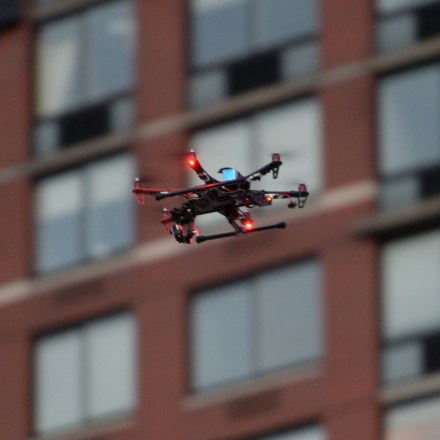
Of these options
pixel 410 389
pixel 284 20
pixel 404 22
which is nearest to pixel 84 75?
pixel 284 20

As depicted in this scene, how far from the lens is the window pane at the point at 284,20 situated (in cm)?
5669

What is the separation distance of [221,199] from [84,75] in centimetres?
2814

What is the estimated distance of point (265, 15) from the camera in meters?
57.4

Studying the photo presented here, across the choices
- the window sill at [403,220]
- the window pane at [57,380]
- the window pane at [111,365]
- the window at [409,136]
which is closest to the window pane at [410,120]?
the window at [409,136]

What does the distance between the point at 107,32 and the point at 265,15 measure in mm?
4839

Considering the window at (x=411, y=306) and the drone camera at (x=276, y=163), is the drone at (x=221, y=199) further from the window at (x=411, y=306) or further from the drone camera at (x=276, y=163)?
the window at (x=411, y=306)

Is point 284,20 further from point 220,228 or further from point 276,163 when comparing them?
point 276,163

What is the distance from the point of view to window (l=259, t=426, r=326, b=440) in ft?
173

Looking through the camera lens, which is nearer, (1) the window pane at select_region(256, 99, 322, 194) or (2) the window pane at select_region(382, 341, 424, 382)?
(2) the window pane at select_region(382, 341, 424, 382)

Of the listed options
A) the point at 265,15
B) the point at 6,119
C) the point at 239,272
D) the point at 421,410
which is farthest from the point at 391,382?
the point at 6,119

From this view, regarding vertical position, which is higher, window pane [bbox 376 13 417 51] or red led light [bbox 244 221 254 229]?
window pane [bbox 376 13 417 51]

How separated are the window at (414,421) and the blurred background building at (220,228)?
1.9 inches

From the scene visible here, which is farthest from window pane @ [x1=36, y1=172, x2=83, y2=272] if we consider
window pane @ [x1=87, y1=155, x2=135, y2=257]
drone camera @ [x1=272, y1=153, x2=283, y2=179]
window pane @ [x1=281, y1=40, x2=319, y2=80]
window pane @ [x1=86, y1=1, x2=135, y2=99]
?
drone camera @ [x1=272, y1=153, x2=283, y2=179]

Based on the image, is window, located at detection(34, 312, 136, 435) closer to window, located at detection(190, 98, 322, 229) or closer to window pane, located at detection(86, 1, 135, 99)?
window, located at detection(190, 98, 322, 229)
